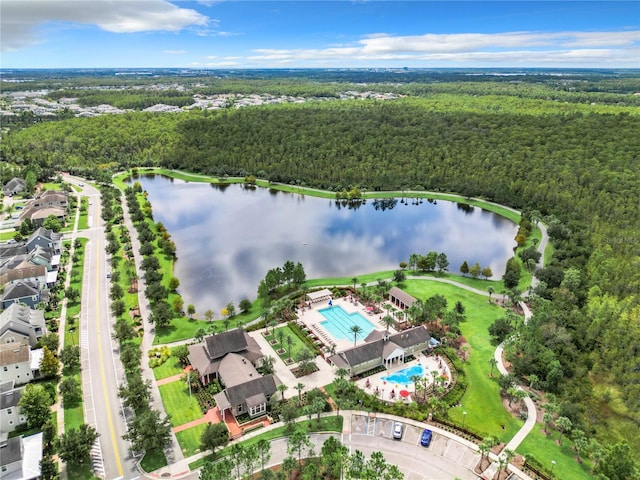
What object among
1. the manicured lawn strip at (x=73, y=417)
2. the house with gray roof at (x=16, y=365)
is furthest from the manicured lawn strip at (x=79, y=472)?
the house with gray roof at (x=16, y=365)

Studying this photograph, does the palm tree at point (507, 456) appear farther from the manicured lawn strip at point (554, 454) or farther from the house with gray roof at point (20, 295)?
the house with gray roof at point (20, 295)

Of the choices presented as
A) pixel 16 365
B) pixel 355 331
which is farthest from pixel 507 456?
pixel 16 365

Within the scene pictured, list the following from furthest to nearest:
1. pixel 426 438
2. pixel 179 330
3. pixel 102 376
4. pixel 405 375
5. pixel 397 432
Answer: pixel 179 330
pixel 405 375
pixel 102 376
pixel 397 432
pixel 426 438

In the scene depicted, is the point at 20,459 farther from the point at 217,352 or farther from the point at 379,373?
the point at 379,373

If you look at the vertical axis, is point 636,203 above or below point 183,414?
above

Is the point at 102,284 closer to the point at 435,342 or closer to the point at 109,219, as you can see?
the point at 109,219

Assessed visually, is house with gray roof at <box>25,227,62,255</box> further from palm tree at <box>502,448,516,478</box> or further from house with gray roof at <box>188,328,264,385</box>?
palm tree at <box>502,448,516,478</box>

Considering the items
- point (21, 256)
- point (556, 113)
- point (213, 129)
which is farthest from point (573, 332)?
point (213, 129)
